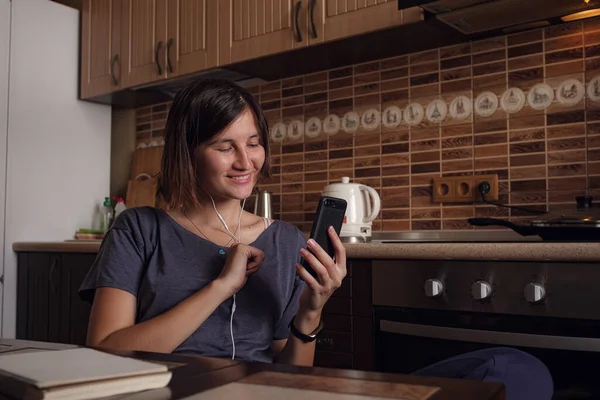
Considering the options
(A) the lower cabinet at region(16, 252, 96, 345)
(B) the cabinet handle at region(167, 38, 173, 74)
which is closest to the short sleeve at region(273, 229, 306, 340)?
(A) the lower cabinet at region(16, 252, 96, 345)

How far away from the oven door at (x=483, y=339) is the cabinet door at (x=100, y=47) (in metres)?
1.79

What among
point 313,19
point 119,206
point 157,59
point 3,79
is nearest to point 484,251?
point 313,19

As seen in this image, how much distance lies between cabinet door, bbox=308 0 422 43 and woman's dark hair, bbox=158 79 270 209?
85cm

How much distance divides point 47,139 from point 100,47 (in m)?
0.48

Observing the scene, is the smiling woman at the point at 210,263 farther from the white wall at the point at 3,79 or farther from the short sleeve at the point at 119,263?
the white wall at the point at 3,79

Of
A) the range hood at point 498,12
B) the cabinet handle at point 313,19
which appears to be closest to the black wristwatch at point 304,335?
the range hood at point 498,12

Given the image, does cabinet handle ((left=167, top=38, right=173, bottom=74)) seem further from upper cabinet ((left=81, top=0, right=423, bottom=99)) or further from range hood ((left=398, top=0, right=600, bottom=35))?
range hood ((left=398, top=0, right=600, bottom=35))

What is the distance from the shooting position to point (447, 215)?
216 cm

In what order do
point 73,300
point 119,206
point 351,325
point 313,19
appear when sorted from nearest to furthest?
point 351,325
point 313,19
point 73,300
point 119,206

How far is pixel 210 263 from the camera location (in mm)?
1229

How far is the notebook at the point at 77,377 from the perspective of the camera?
48 centimetres

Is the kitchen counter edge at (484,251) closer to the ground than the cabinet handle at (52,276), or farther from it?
farther from it

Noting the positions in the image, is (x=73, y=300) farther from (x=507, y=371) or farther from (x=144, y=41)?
(x=507, y=371)

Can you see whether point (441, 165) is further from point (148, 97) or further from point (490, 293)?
point (148, 97)
